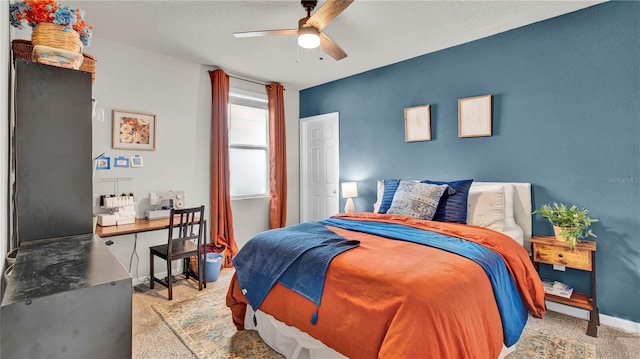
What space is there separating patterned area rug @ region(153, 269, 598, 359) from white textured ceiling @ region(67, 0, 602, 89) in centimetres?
260

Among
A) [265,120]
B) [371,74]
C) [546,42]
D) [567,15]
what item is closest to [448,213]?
[546,42]

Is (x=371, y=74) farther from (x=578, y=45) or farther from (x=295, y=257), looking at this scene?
(x=295, y=257)

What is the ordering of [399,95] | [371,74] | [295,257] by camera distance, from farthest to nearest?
[371,74]
[399,95]
[295,257]

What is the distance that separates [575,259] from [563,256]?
→ 0.25ft

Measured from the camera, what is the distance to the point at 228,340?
2.27 m

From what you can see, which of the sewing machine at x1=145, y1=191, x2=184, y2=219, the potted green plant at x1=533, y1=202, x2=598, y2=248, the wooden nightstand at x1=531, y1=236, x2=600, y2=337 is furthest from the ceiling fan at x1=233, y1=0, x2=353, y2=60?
the wooden nightstand at x1=531, y1=236, x2=600, y2=337

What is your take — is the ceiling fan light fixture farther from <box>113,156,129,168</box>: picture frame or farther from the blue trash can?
the blue trash can

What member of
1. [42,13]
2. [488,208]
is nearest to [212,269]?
[42,13]

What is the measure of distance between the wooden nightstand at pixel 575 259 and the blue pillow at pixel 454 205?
23.4 inches

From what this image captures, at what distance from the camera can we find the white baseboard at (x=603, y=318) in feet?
8.00

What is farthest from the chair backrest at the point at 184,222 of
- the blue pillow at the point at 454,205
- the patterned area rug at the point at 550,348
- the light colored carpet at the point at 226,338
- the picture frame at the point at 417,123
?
the patterned area rug at the point at 550,348

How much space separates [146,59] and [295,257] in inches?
117

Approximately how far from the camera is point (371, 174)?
422 centimetres

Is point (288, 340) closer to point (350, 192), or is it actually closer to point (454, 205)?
point (454, 205)
